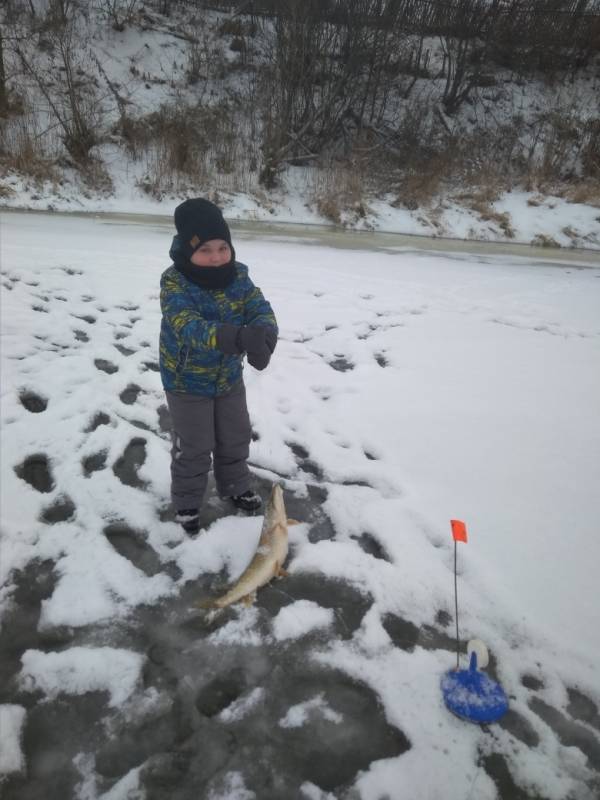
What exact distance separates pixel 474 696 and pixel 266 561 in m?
0.79

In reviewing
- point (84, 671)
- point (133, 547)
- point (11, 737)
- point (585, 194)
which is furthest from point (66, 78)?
point (11, 737)

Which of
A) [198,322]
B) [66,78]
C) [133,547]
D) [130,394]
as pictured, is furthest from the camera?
[66,78]

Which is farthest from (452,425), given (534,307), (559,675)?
(534,307)

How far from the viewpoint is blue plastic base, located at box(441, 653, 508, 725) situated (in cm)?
137

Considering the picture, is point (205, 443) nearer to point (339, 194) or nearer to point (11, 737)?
point (11, 737)

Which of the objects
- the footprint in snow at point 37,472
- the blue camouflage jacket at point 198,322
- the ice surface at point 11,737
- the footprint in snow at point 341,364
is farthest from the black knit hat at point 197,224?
the footprint in snow at point 341,364

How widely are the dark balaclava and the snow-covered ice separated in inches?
41.1

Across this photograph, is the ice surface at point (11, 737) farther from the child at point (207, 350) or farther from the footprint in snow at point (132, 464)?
the footprint in snow at point (132, 464)

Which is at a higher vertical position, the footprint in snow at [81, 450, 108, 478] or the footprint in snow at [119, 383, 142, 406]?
the footprint in snow at [119, 383, 142, 406]

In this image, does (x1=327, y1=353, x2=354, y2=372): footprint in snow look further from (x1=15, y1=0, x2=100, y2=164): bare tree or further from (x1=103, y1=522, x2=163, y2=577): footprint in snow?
(x1=15, y1=0, x2=100, y2=164): bare tree

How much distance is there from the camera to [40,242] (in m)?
6.38

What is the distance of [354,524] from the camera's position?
2.15 meters

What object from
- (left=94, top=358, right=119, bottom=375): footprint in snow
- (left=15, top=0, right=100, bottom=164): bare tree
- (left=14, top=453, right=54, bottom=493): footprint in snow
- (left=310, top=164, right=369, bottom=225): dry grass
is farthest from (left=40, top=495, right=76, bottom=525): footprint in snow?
(left=15, top=0, right=100, bottom=164): bare tree

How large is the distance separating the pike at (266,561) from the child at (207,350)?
1.09 ft
